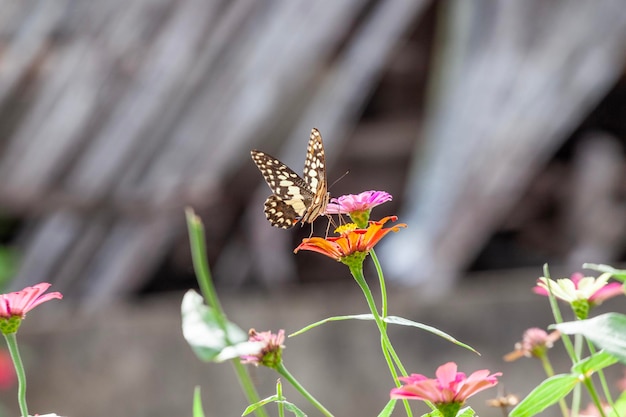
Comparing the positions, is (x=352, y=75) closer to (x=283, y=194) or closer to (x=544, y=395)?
(x=283, y=194)

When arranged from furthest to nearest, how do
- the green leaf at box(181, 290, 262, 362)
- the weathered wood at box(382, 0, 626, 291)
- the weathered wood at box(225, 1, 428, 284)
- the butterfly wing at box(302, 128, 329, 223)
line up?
1. the weathered wood at box(225, 1, 428, 284)
2. the weathered wood at box(382, 0, 626, 291)
3. the butterfly wing at box(302, 128, 329, 223)
4. the green leaf at box(181, 290, 262, 362)

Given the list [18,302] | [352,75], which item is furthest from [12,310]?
[352,75]

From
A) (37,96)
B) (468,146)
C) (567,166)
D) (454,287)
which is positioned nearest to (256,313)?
(454,287)

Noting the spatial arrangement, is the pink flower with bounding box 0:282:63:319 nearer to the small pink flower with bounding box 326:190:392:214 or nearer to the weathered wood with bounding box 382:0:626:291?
the small pink flower with bounding box 326:190:392:214

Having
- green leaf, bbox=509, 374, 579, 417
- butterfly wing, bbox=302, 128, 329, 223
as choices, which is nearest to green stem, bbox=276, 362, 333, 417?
green leaf, bbox=509, 374, 579, 417

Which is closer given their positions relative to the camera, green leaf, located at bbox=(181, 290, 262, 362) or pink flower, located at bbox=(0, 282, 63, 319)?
green leaf, located at bbox=(181, 290, 262, 362)

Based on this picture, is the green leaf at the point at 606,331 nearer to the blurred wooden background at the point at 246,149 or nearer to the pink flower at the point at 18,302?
the pink flower at the point at 18,302
